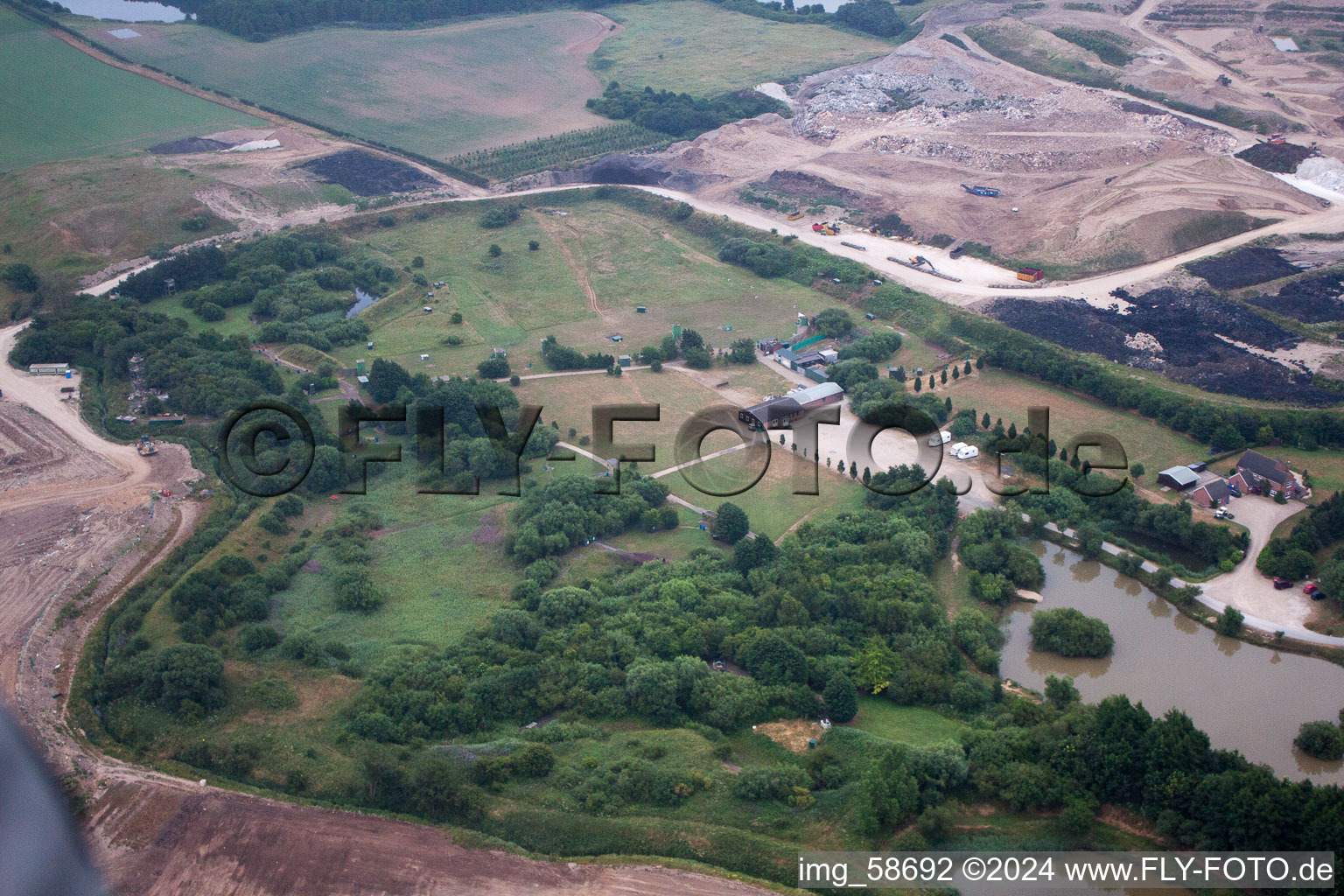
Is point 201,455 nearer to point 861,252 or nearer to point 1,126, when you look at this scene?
point 861,252

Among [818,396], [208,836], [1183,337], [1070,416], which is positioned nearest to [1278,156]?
[1183,337]

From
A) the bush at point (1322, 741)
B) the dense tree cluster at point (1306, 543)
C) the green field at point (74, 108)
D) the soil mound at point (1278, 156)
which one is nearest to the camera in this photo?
the bush at point (1322, 741)

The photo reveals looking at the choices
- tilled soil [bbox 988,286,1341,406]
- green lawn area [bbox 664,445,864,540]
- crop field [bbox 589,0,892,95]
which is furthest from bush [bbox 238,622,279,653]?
crop field [bbox 589,0,892,95]

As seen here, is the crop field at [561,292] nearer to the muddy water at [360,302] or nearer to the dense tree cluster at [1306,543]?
the muddy water at [360,302]

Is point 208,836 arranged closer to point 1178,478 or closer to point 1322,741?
point 1322,741

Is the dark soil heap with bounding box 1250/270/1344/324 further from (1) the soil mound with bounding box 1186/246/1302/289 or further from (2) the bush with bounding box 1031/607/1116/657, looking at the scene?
(2) the bush with bounding box 1031/607/1116/657

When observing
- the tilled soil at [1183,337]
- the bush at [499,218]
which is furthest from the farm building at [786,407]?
the bush at [499,218]
